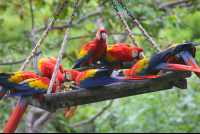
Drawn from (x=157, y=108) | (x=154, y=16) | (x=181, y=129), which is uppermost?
(x=154, y=16)

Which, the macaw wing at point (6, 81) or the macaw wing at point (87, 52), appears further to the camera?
the macaw wing at point (87, 52)

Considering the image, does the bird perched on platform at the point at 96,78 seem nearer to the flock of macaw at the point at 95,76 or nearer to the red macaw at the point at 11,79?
the flock of macaw at the point at 95,76

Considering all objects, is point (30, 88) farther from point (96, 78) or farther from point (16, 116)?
point (96, 78)

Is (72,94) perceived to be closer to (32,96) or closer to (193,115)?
(32,96)

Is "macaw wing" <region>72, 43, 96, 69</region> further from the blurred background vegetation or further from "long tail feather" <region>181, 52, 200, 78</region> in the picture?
the blurred background vegetation

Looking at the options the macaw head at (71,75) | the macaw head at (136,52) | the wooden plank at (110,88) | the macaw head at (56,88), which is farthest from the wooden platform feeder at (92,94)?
the macaw head at (136,52)

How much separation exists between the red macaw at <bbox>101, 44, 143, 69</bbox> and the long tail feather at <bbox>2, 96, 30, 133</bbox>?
0.73 meters

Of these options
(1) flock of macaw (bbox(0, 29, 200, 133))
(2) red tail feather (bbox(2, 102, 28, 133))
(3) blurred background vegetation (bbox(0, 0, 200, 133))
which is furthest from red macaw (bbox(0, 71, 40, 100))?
(3) blurred background vegetation (bbox(0, 0, 200, 133))

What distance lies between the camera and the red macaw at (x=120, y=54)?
164 centimetres

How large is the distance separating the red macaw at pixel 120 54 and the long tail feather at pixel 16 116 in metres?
0.73

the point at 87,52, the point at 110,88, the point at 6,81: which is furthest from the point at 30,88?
the point at 87,52

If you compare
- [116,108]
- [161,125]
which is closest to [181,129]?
[161,125]

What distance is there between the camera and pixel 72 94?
111 cm

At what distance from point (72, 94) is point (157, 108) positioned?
2.71 meters
